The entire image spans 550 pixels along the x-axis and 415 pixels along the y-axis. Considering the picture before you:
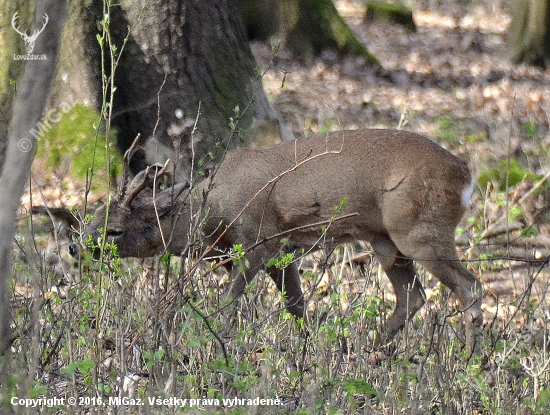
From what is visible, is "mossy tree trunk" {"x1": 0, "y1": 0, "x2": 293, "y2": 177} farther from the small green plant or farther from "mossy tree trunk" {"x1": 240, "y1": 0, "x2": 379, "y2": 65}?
"mossy tree trunk" {"x1": 240, "y1": 0, "x2": 379, "y2": 65}

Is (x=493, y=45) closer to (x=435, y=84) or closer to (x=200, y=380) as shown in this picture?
(x=435, y=84)

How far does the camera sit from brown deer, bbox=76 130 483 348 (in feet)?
21.5

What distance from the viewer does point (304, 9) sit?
48.3ft

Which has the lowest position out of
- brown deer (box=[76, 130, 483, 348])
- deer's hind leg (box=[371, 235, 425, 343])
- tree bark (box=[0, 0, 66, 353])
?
deer's hind leg (box=[371, 235, 425, 343])

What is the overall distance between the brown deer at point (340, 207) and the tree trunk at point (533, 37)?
995 cm

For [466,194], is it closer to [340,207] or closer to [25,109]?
[340,207]

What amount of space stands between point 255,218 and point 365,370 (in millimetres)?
2375

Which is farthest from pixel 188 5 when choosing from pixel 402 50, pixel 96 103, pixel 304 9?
pixel 402 50

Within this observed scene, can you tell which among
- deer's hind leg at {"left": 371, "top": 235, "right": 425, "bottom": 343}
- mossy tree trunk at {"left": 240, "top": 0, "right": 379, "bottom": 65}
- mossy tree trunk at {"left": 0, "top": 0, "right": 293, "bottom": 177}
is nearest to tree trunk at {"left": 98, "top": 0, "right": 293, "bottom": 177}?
mossy tree trunk at {"left": 0, "top": 0, "right": 293, "bottom": 177}

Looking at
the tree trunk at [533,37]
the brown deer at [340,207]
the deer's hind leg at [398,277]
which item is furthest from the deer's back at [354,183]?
the tree trunk at [533,37]

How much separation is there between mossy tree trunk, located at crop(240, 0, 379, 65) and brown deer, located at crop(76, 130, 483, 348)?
7927mm

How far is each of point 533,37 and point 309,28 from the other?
4287 millimetres

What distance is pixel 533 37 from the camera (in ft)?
52.1

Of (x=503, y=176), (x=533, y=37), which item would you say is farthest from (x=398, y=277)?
(x=533, y=37)
